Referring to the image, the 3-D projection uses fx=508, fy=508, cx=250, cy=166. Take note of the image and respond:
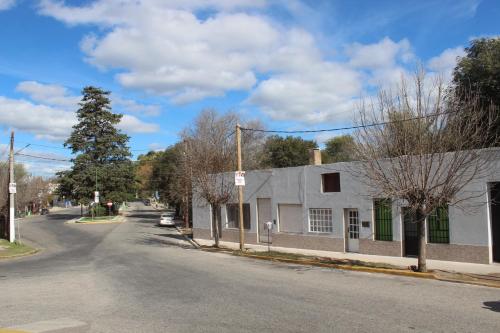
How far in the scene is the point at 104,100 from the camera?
71.4m

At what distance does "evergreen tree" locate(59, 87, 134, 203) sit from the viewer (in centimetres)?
6806

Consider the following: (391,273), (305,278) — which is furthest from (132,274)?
(391,273)

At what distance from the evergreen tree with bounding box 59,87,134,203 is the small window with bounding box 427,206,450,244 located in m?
55.4

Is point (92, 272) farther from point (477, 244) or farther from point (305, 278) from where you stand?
point (477, 244)

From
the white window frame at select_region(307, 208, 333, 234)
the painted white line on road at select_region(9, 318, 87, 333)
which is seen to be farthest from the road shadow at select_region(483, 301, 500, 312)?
the white window frame at select_region(307, 208, 333, 234)

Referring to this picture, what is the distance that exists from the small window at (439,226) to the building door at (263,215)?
1015 cm

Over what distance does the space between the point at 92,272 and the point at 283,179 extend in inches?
446

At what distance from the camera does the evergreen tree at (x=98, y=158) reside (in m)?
68.1

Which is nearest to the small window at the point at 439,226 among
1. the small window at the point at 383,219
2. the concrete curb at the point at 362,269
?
the small window at the point at 383,219

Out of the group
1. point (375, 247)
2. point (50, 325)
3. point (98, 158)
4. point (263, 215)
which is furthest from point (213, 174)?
point (98, 158)

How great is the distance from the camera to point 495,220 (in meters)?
16.8

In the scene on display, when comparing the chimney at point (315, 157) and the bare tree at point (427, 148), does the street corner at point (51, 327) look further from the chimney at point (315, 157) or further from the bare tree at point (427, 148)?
the chimney at point (315, 157)

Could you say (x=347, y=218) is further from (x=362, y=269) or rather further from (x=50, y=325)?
(x=50, y=325)

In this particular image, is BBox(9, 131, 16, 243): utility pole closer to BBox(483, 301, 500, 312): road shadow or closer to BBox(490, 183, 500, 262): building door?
BBox(490, 183, 500, 262): building door
